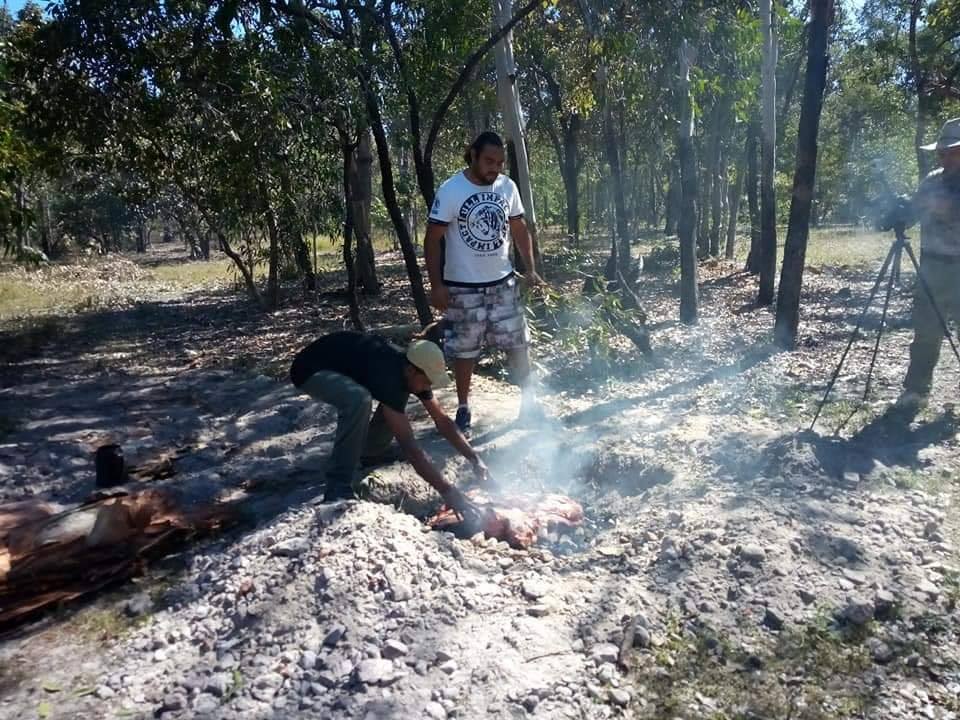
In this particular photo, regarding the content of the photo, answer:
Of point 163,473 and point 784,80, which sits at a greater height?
point 784,80

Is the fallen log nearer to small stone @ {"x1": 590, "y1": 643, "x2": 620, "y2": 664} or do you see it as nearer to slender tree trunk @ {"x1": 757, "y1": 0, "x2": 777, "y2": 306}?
small stone @ {"x1": 590, "y1": 643, "x2": 620, "y2": 664}

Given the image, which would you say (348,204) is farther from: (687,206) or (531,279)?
(687,206)

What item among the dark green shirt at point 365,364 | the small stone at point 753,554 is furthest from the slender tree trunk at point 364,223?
the small stone at point 753,554

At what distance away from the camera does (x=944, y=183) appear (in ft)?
15.5

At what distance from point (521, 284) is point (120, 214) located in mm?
37639

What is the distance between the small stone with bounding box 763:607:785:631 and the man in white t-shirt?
2383mm

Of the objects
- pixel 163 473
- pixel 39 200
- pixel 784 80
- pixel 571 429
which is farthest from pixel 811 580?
pixel 39 200

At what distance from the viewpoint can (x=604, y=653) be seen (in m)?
2.68

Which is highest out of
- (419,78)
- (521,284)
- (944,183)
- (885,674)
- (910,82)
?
(910,82)

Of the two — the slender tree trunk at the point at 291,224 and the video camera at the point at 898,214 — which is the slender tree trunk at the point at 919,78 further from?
the slender tree trunk at the point at 291,224

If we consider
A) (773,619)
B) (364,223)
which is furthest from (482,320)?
(364,223)

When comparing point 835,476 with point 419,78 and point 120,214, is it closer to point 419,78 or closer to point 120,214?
point 419,78

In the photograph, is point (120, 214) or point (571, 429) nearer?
point (571, 429)

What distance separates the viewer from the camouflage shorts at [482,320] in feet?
15.1
